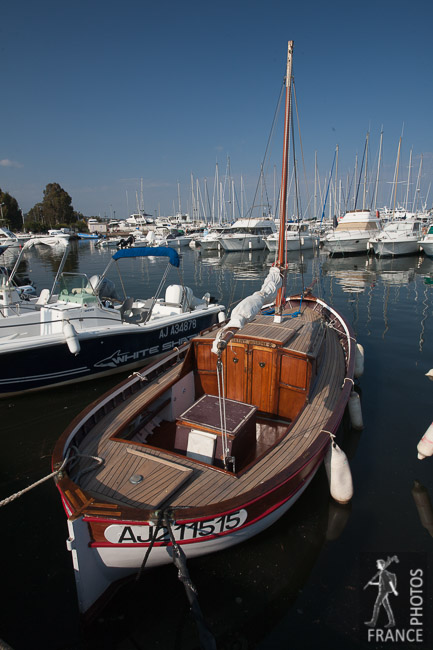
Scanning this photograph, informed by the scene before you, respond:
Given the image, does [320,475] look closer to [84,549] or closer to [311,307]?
[84,549]

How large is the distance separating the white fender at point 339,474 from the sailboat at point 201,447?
0.55 feet

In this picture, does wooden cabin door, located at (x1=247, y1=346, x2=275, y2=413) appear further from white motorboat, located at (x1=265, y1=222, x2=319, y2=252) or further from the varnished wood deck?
white motorboat, located at (x1=265, y1=222, x2=319, y2=252)

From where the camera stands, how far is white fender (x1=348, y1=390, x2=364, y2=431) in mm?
8062

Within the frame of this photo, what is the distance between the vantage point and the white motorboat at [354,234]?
138ft

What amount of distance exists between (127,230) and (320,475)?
95449 millimetres

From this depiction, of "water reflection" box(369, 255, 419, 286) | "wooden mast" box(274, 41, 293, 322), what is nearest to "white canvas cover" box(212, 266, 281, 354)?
"wooden mast" box(274, 41, 293, 322)

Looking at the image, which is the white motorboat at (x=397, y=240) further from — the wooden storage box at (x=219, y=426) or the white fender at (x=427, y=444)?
the wooden storage box at (x=219, y=426)

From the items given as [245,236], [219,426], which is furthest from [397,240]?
[219,426]

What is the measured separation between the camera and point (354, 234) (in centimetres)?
4194

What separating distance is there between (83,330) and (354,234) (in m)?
39.6

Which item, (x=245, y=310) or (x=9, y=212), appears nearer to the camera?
(x=245, y=310)

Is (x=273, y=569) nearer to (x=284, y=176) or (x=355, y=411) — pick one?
(x=355, y=411)

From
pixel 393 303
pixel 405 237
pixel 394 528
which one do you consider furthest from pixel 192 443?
pixel 405 237

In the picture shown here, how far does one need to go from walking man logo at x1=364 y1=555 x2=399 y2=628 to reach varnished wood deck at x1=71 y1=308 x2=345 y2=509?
1.93m
